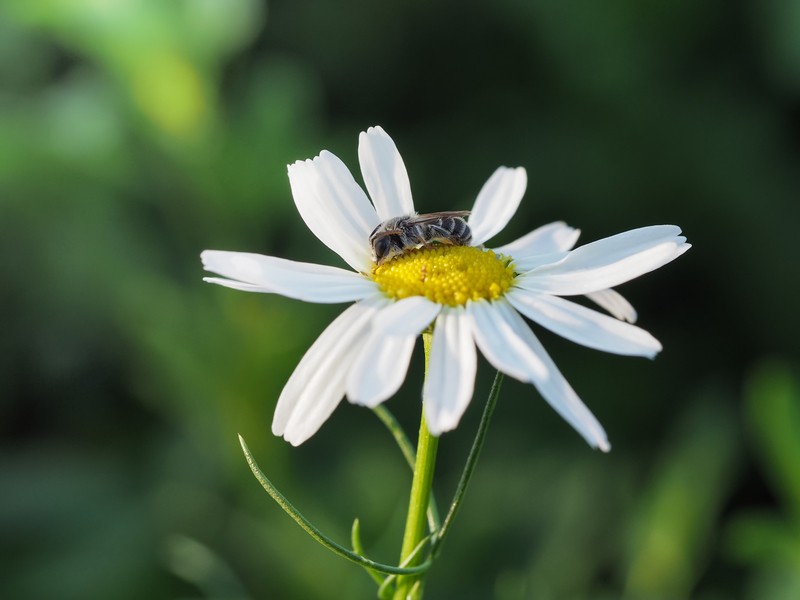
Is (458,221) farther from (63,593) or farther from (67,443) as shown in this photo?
(67,443)

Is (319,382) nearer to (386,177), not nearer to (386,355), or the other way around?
(386,355)

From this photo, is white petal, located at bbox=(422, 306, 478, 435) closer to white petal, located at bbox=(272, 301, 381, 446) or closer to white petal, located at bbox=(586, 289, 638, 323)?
white petal, located at bbox=(272, 301, 381, 446)

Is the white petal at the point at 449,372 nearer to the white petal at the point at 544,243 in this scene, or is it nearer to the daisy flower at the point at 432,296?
the daisy flower at the point at 432,296

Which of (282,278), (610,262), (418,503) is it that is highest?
(282,278)

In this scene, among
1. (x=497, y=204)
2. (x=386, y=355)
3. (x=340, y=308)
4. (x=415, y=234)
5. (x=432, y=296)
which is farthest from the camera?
(x=340, y=308)

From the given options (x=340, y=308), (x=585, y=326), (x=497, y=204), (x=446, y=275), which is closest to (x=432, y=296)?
(x=446, y=275)

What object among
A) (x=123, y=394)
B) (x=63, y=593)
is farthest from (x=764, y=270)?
(x=63, y=593)
